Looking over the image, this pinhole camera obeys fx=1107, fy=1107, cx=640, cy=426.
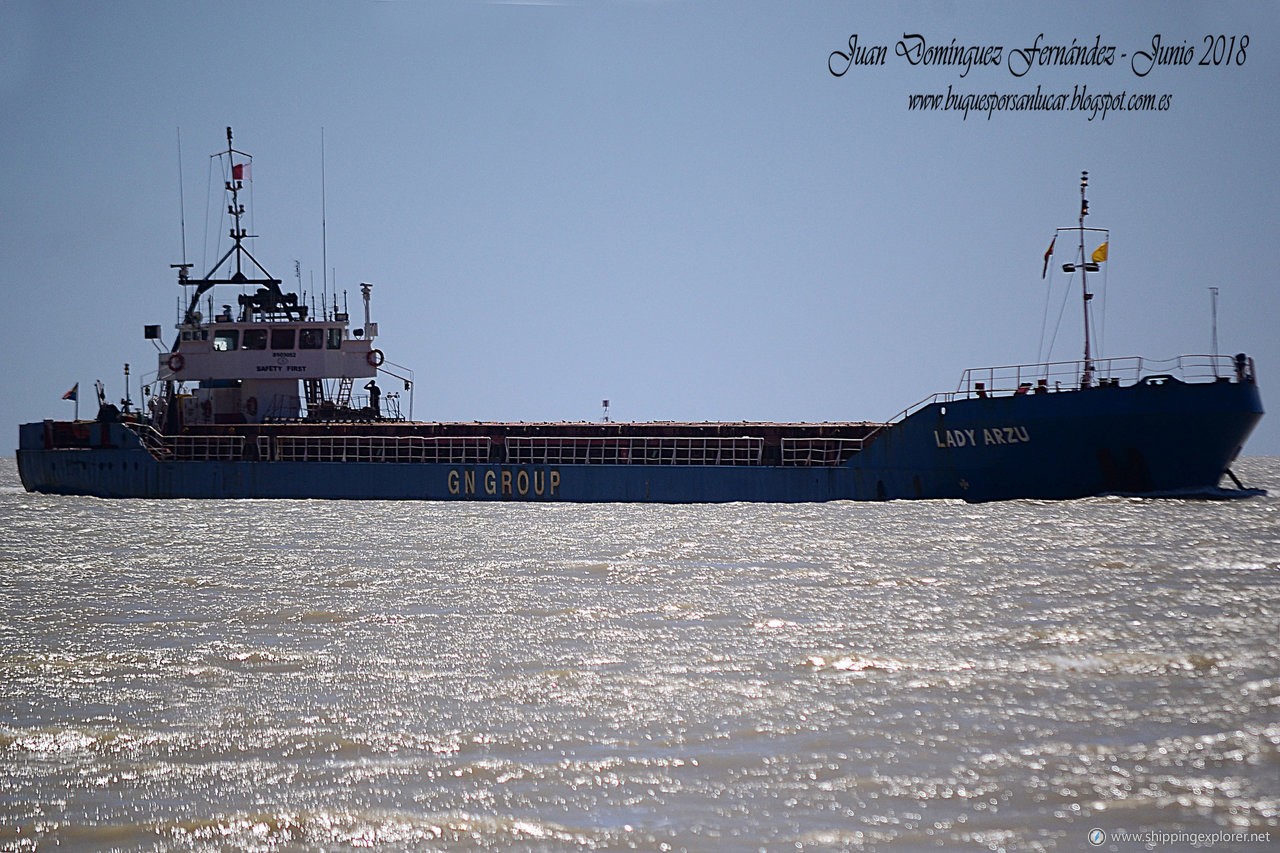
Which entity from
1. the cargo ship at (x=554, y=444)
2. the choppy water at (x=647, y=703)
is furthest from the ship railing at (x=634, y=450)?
the choppy water at (x=647, y=703)

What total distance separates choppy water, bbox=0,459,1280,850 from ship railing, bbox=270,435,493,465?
17203 millimetres

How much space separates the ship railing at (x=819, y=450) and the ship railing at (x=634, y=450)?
2.72 ft

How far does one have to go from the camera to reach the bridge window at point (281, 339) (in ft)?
128

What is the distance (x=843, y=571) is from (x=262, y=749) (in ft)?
33.6

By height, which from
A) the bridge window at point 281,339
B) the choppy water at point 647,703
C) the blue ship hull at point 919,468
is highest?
the bridge window at point 281,339

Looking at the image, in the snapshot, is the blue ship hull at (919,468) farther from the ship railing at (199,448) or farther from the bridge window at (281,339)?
the bridge window at (281,339)

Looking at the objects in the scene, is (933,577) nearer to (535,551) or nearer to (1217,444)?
(535,551)

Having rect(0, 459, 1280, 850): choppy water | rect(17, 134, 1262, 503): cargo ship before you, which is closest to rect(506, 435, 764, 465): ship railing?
rect(17, 134, 1262, 503): cargo ship

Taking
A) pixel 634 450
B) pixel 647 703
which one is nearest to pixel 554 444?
A: pixel 634 450

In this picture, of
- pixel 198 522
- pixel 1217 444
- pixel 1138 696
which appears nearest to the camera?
pixel 1138 696

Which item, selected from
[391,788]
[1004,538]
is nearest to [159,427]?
[1004,538]

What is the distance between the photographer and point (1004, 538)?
2020 cm

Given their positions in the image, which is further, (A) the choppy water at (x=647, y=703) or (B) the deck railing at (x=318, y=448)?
(B) the deck railing at (x=318, y=448)

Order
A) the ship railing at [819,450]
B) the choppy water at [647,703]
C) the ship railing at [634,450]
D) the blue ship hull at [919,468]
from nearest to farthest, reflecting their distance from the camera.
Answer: the choppy water at [647,703], the blue ship hull at [919,468], the ship railing at [819,450], the ship railing at [634,450]
